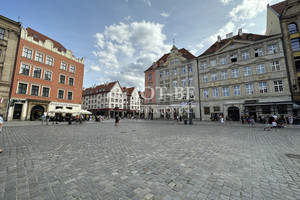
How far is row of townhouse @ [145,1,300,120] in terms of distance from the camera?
21562 mm

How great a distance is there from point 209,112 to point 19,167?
98.9 feet

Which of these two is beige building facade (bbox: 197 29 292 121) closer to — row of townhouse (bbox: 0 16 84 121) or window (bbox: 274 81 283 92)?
window (bbox: 274 81 283 92)

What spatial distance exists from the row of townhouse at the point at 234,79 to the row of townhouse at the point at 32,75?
75.4 ft

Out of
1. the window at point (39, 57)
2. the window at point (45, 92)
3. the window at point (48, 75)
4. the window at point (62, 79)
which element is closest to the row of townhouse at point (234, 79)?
the window at point (62, 79)

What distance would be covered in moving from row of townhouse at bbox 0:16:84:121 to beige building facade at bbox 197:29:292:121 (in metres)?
32.4

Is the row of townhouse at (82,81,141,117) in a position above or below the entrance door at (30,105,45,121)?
above

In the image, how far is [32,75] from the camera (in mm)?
24906

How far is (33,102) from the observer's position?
2436 centimetres

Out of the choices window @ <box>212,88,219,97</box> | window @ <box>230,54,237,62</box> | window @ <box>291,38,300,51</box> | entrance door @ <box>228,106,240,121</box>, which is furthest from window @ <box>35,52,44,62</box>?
window @ <box>291,38,300,51</box>

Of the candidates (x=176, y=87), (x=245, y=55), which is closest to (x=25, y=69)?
(x=176, y=87)

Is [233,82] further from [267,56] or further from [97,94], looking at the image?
[97,94]

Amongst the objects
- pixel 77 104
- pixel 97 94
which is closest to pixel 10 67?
pixel 77 104

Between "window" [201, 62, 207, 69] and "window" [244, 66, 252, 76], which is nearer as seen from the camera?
"window" [244, 66, 252, 76]

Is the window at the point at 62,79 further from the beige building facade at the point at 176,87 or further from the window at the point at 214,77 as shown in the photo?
the window at the point at 214,77
